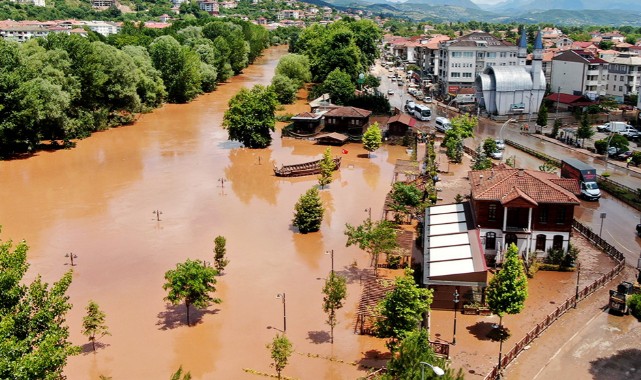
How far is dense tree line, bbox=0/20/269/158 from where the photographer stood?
4762cm

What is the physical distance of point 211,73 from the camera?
7888cm

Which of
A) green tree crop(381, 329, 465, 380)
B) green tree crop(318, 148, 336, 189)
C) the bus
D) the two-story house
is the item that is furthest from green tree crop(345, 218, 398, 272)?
the bus

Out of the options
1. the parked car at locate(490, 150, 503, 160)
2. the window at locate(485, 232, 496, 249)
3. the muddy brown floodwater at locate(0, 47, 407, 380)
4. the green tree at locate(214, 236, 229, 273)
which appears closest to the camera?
the muddy brown floodwater at locate(0, 47, 407, 380)

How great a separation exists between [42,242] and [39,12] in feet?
512

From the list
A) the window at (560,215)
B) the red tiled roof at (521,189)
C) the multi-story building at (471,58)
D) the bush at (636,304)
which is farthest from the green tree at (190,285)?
the multi-story building at (471,58)

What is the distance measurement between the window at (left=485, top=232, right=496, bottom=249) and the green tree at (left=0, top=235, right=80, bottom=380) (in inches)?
752

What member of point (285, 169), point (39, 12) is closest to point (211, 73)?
point (285, 169)

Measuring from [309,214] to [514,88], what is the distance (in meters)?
37.5

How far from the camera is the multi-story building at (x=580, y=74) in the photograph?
6938 cm

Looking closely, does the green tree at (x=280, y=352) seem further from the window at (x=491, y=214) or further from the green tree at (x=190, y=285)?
the window at (x=491, y=214)

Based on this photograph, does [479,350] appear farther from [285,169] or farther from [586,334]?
[285,169]

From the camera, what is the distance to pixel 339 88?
213 feet

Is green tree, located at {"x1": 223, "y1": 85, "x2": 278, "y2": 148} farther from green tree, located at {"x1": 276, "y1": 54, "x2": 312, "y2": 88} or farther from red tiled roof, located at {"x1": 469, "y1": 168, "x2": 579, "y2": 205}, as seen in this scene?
red tiled roof, located at {"x1": 469, "y1": 168, "x2": 579, "y2": 205}

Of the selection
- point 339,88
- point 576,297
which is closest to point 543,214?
point 576,297
